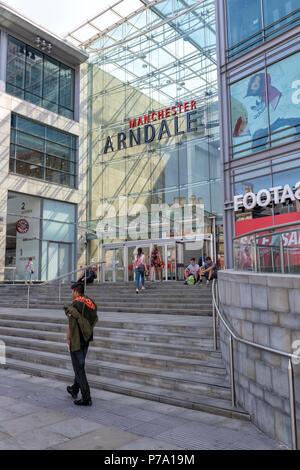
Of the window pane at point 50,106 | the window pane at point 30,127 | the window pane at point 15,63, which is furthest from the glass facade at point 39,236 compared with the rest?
the window pane at point 15,63

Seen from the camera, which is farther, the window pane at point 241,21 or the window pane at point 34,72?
the window pane at point 34,72

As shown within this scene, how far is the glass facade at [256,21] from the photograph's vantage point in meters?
15.2

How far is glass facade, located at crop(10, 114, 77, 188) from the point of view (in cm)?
2527

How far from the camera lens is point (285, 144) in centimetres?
1488

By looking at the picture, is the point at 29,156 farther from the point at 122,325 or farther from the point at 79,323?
the point at 79,323

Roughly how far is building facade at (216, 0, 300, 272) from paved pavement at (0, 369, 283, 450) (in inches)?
412

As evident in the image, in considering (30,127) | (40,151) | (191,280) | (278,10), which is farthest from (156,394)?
(30,127)

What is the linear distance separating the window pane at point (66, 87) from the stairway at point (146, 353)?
20.6m

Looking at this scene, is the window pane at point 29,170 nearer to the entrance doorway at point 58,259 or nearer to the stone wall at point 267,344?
the entrance doorway at point 58,259

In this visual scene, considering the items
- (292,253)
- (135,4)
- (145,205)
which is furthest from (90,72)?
(292,253)

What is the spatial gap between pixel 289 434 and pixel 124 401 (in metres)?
2.65

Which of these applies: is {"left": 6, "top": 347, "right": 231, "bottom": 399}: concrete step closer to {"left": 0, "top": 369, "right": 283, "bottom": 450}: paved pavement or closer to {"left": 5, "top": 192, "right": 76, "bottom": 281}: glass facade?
{"left": 0, "top": 369, "right": 283, "bottom": 450}: paved pavement

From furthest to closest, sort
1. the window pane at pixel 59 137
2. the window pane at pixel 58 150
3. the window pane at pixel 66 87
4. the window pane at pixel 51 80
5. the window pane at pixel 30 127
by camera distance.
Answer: the window pane at pixel 66 87 → the window pane at pixel 51 80 → the window pane at pixel 59 137 → the window pane at pixel 58 150 → the window pane at pixel 30 127

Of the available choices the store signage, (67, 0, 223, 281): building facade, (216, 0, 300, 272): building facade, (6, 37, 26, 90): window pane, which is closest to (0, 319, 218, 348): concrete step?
(216, 0, 300, 272): building facade
